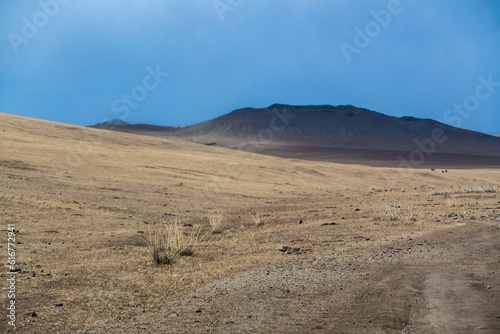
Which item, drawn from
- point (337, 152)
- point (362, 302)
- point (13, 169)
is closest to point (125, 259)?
point (362, 302)

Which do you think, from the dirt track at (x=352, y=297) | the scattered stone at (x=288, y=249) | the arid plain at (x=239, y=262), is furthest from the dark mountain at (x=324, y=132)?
the dirt track at (x=352, y=297)

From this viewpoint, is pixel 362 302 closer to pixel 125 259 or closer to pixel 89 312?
pixel 89 312

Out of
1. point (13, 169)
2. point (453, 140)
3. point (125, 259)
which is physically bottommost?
point (125, 259)

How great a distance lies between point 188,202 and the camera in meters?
15.0

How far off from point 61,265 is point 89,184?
900 cm

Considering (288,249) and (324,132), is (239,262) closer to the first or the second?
(288,249)

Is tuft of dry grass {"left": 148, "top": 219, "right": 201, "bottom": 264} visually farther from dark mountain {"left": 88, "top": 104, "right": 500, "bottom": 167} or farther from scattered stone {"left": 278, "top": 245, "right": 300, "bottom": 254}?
dark mountain {"left": 88, "top": 104, "right": 500, "bottom": 167}

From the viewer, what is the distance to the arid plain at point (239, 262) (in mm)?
4383

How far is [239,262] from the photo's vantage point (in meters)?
7.10

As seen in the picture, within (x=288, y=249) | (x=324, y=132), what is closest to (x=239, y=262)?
(x=288, y=249)

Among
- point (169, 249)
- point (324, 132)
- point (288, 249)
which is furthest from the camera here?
point (324, 132)

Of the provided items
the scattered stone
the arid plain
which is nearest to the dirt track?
the arid plain

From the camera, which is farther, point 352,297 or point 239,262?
point 239,262

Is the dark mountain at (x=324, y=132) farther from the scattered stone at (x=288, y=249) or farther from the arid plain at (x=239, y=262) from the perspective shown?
the scattered stone at (x=288, y=249)
